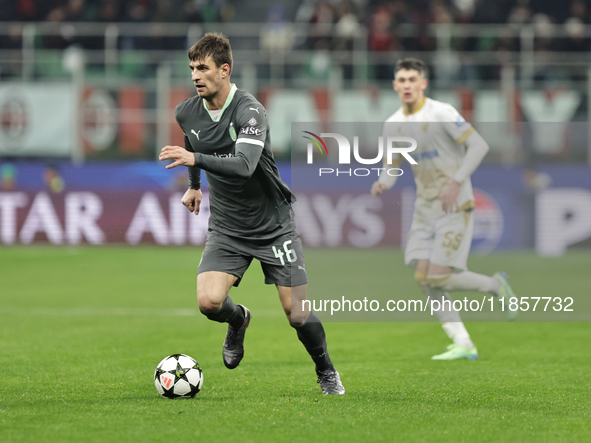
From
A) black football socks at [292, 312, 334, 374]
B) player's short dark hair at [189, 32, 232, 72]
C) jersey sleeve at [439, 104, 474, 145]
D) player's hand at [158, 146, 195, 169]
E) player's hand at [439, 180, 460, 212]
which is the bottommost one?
black football socks at [292, 312, 334, 374]

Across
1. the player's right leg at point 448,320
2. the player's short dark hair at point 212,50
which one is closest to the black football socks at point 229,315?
the player's short dark hair at point 212,50

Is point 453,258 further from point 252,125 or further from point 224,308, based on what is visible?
point 252,125

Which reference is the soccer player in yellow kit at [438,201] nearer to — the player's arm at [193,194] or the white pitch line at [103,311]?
the player's arm at [193,194]

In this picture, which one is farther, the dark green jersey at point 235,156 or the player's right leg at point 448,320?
the player's right leg at point 448,320

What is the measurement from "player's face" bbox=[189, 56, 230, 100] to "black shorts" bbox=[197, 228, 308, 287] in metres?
0.97

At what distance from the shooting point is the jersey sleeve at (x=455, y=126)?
7.07 meters

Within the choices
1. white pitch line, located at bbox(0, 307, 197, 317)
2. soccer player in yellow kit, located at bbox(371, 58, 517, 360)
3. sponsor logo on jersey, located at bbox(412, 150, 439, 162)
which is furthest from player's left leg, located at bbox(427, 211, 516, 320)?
white pitch line, located at bbox(0, 307, 197, 317)

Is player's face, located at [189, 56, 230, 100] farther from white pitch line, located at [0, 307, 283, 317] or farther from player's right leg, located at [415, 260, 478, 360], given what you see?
white pitch line, located at [0, 307, 283, 317]

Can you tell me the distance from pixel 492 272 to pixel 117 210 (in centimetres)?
902

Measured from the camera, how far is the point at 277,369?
6.57 m

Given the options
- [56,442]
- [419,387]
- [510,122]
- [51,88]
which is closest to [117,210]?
[51,88]

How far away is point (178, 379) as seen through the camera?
541 centimetres

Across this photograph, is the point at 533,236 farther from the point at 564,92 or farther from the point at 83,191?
the point at 83,191

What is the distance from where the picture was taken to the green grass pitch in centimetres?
464
